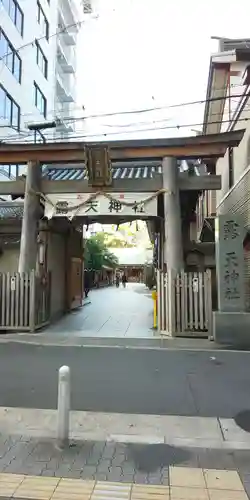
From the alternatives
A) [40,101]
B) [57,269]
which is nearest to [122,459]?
[57,269]

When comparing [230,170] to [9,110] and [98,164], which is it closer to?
[98,164]

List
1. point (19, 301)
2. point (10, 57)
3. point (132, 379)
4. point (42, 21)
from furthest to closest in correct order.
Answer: point (42, 21) → point (10, 57) → point (19, 301) → point (132, 379)

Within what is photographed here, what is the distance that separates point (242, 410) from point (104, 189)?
848 centimetres

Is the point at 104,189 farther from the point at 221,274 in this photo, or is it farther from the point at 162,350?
the point at 162,350

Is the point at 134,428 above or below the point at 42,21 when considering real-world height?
below

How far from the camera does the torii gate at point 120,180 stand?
11.9 m

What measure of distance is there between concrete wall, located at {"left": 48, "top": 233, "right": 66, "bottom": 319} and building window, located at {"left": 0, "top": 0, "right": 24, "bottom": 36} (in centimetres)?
→ 1777

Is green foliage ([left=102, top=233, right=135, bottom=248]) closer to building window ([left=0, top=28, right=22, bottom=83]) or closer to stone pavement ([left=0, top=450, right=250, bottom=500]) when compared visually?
building window ([left=0, top=28, right=22, bottom=83])

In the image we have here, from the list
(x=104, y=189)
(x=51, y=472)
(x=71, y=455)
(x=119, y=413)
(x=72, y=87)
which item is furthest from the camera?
(x=72, y=87)

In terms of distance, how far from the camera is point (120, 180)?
12.5 meters

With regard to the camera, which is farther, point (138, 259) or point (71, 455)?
point (138, 259)

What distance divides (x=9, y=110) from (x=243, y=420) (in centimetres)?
2548

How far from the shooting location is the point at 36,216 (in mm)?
12516

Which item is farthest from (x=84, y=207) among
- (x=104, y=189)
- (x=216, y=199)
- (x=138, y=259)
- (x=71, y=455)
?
(x=138, y=259)
